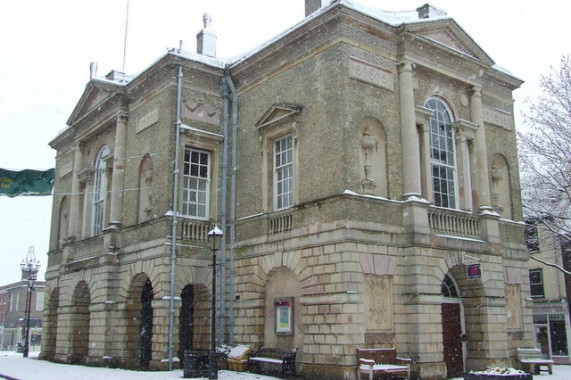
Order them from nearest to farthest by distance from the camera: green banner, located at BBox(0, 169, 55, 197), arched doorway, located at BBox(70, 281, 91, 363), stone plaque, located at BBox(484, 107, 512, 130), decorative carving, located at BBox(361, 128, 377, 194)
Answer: green banner, located at BBox(0, 169, 55, 197) → decorative carving, located at BBox(361, 128, 377, 194) → stone plaque, located at BBox(484, 107, 512, 130) → arched doorway, located at BBox(70, 281, 91, 363)

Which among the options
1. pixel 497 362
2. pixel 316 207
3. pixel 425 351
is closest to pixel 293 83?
pixel 316 207

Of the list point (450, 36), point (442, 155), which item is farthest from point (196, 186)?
point (450, 36)

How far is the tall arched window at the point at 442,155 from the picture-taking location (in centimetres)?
1984

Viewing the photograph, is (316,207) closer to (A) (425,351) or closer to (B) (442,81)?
(A) (425,351)

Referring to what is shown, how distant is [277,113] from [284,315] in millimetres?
6196

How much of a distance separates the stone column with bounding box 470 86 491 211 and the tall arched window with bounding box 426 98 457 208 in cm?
74

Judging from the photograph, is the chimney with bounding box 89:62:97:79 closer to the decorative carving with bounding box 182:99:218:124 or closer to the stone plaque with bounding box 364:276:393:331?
the decorative carving with bounding box 182:99:218:124

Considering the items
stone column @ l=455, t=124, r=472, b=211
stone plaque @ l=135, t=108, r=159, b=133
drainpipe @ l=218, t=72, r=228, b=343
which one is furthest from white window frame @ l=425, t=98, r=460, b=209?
stone plaque @ l=135, t=108, r=159, b=133

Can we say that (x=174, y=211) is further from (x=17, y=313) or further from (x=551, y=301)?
(x=17, y=313)

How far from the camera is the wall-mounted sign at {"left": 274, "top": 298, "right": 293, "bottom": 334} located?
1831cm

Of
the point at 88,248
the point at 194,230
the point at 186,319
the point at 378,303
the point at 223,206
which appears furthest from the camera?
the point at 88,248

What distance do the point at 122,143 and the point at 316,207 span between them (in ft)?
31.1

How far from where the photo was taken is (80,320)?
84.0 ft

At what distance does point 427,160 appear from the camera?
62.8 feet
